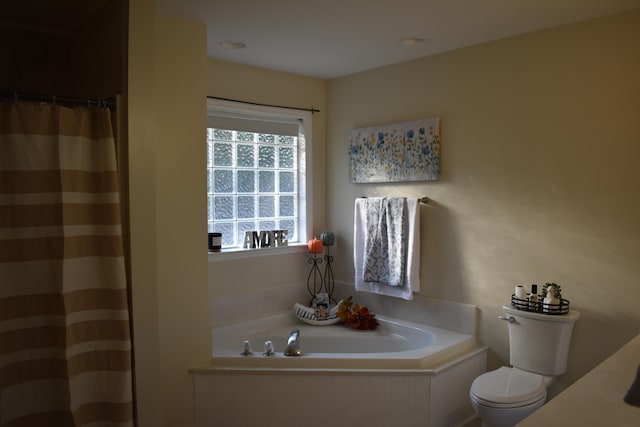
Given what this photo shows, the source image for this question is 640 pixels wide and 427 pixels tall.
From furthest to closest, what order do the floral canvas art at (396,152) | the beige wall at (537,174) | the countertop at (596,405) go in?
1. the floral canvas art at (396,152)
2. the beige wall at (537,174)
3. the countertop at (596,405)

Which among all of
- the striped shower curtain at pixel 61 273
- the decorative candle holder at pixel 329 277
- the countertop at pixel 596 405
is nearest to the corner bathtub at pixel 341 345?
the decorative candle holder at pixel 329 277

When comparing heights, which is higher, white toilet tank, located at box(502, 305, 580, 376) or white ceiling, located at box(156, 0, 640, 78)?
white ceiling, located at box(156, 0, 640, 78)

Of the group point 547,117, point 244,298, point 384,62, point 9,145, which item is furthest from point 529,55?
point 9,145

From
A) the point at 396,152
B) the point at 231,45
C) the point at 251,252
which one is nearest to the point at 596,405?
the point at 396,152

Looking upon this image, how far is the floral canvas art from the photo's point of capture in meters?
3.57

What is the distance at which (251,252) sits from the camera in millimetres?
3865

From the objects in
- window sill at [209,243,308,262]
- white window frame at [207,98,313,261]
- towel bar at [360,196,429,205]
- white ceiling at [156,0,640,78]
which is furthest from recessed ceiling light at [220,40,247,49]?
towel bar at [360,196,429,205]

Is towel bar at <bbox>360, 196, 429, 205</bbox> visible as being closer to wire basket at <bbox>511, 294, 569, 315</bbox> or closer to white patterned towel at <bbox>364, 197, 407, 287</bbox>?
white patterned towel at <bbox>364, 197, 407, 287</bbox>

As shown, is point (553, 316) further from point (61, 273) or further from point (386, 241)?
point (61, 273)

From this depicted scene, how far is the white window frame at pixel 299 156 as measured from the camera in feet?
12.2

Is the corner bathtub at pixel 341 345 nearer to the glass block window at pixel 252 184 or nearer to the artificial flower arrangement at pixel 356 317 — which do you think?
the artificial flower arrangement at pixel 356 317

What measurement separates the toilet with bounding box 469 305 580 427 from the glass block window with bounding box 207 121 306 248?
198 centimetres

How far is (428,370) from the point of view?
289 cm

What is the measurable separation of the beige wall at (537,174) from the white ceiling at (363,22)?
0.18 metres
